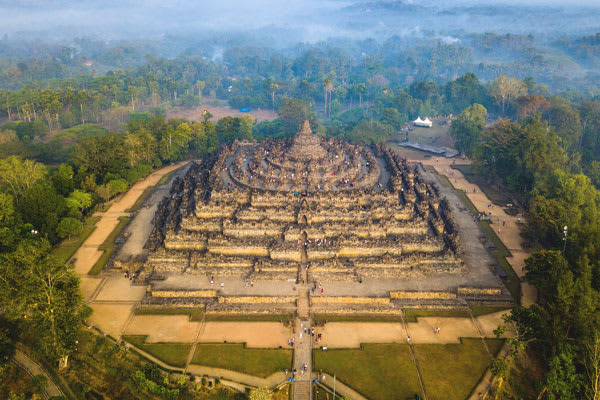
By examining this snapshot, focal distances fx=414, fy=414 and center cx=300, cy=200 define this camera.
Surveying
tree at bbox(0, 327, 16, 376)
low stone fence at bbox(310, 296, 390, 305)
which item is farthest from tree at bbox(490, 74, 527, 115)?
tree at bbox(0, 327, 16, 376)

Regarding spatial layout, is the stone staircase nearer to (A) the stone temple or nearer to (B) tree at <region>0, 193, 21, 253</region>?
(A) the stone temple

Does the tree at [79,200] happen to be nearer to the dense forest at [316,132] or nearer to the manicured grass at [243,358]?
the dense forest at [316,132]

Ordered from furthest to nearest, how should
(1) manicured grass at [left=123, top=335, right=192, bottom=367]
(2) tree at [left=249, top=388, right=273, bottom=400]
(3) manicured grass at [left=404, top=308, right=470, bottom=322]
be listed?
(3) manicured grass at [left=404, top=308, right=470, bottom=322] < (1) manicured grass at [left=123, top=335, right=192, bottom=367] < (2) tree at [left=249, top=388, right=273, bottom=400]

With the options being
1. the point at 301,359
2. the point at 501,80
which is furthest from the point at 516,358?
the point at 501,80

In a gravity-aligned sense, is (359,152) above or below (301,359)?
above

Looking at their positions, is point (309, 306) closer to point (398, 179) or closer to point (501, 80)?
point (398, 179)

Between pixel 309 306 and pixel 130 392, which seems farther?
pixel 309 306
